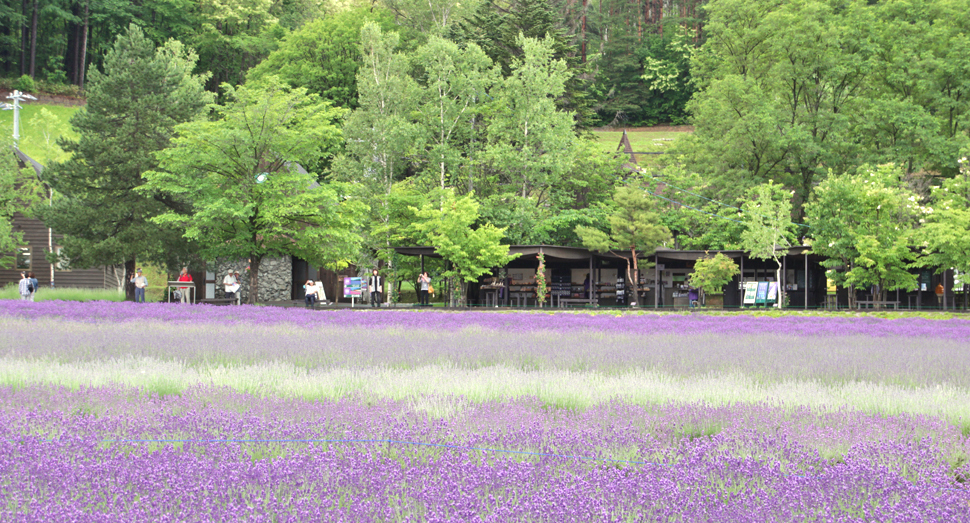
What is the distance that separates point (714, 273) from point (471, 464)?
29.7 m

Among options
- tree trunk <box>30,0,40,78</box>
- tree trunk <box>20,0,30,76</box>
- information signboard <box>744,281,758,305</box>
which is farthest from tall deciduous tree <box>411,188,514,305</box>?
tree trunk <box>20,0,30,76</box>

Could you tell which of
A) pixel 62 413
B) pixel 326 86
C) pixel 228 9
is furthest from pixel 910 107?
pixel 228 9

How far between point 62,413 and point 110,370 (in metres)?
3.00

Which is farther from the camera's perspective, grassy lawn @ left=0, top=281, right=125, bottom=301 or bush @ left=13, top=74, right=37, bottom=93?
bush @ left=13, top=74, right=37, bottom=93

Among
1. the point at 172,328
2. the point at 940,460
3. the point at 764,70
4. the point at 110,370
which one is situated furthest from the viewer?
the point at 764,70

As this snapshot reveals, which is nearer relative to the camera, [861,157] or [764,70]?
[861,157]

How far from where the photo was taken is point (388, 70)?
41969 millimetres

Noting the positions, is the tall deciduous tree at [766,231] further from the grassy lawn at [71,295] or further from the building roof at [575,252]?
the grassy lawn at [71,295]

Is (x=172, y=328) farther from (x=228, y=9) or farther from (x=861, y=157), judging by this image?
(x=228, y=9)

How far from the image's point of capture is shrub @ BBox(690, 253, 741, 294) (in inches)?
1286

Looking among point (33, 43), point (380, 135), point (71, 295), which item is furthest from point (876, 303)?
point (33, 43)

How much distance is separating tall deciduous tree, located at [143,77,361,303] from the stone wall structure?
10.6 metres

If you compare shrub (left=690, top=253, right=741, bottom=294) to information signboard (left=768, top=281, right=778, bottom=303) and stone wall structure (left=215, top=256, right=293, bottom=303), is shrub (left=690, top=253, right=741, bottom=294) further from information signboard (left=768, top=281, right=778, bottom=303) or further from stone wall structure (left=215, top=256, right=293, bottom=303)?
stone wall structure (left=215, top=256, right=293, bottom=303)

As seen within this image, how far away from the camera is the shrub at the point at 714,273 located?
1286 inches
